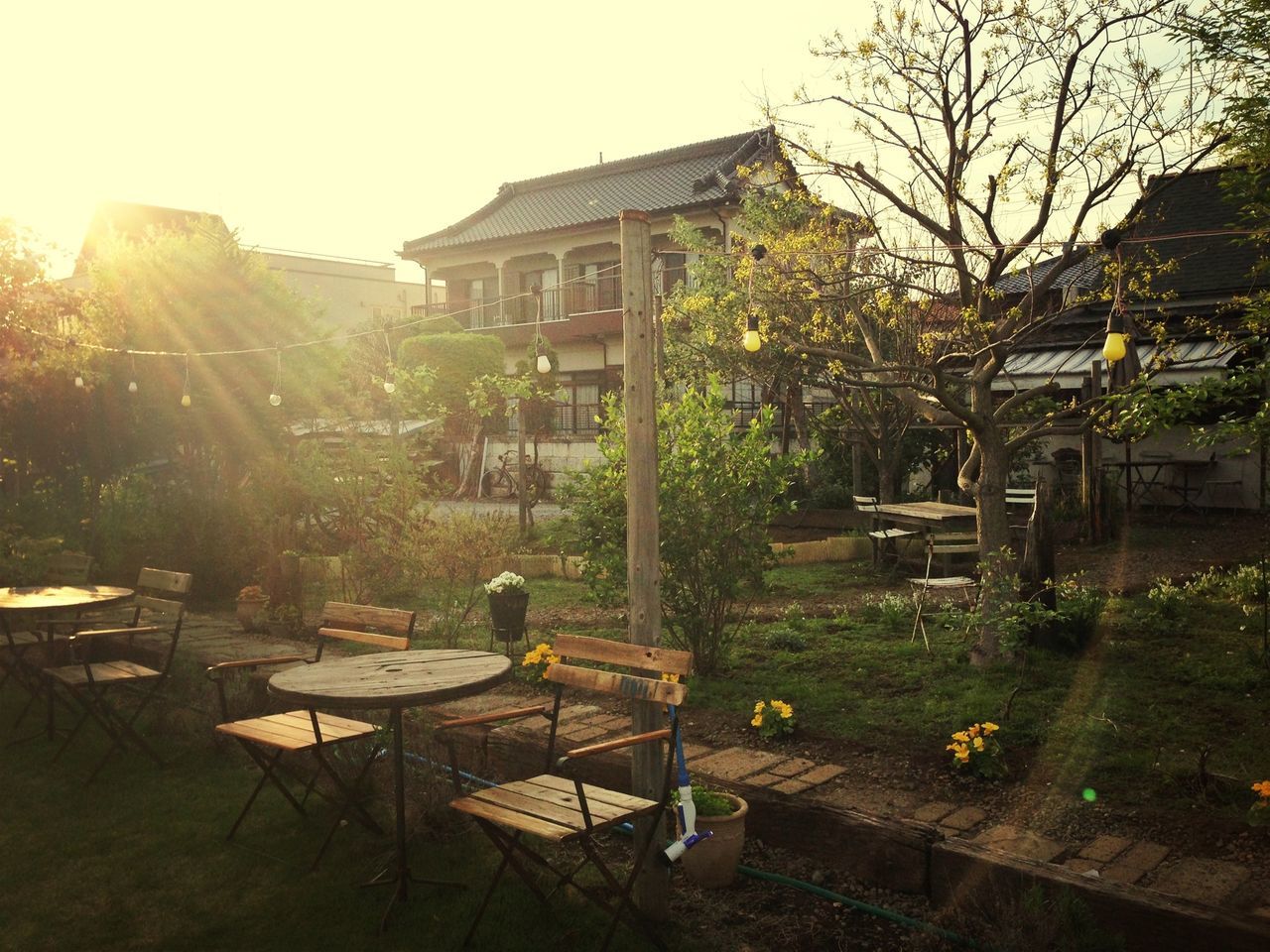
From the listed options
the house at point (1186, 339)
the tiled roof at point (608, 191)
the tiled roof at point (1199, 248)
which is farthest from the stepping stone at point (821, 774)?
the tiled roof at point (608, 191)

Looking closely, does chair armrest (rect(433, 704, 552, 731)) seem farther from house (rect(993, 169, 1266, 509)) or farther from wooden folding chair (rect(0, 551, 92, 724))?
house (rect(993, 169, 1266, 509))

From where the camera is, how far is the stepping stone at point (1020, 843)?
11.0 feet

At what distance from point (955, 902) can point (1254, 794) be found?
1533mm

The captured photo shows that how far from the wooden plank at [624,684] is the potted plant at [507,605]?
3.17 m

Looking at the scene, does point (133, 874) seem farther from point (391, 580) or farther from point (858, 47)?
point (858, 47)

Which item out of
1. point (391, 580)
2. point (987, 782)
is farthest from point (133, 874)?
point (391, 580)

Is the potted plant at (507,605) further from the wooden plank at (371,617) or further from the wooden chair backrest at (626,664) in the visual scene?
the wooden chair backrest at (626,664)

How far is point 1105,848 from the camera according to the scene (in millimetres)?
3475

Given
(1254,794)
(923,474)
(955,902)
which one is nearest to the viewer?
(955,902)

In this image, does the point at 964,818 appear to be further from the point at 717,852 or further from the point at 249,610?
the point at 249,610

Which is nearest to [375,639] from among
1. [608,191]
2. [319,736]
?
[319,736]

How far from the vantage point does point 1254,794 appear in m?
3.88

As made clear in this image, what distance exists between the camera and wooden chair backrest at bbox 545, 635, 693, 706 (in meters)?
3.33

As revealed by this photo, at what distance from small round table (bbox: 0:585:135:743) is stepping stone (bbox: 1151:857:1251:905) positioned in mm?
5656
